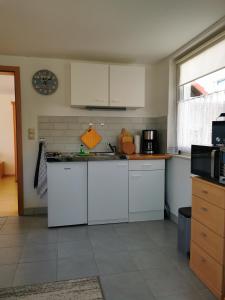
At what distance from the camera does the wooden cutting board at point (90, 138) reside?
362 cm

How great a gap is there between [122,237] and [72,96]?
192 centimetres

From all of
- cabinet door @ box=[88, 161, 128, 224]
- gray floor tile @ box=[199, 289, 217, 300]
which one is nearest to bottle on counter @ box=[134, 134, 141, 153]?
cabinet door @ box=[88, 161, 128, 224]

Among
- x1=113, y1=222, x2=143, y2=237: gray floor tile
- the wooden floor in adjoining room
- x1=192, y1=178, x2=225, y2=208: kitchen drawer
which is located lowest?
x1=113, y1=222, x2=143, y2=237: gray floor tile

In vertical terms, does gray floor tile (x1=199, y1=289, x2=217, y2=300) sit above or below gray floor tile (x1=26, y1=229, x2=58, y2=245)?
below

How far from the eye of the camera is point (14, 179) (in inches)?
251

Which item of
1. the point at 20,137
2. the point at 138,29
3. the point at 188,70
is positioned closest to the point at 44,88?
the point at 20,137

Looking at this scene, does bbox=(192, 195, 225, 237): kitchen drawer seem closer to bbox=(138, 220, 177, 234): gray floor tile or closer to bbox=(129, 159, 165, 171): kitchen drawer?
bbox=(138, 220, 177, 234): gray floor tile

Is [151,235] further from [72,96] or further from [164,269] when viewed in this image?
[72,96]

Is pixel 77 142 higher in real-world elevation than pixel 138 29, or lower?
lower

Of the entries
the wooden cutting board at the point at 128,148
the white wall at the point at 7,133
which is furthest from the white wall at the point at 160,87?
the white wall at the point at 7,133

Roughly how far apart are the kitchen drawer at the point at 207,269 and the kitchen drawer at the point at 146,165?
4.29ft

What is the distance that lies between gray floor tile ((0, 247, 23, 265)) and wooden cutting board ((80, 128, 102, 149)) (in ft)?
5.52

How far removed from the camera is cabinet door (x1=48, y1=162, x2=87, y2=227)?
3033mm

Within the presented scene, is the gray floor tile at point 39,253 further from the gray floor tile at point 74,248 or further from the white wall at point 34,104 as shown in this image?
the white wall at point 34,104
